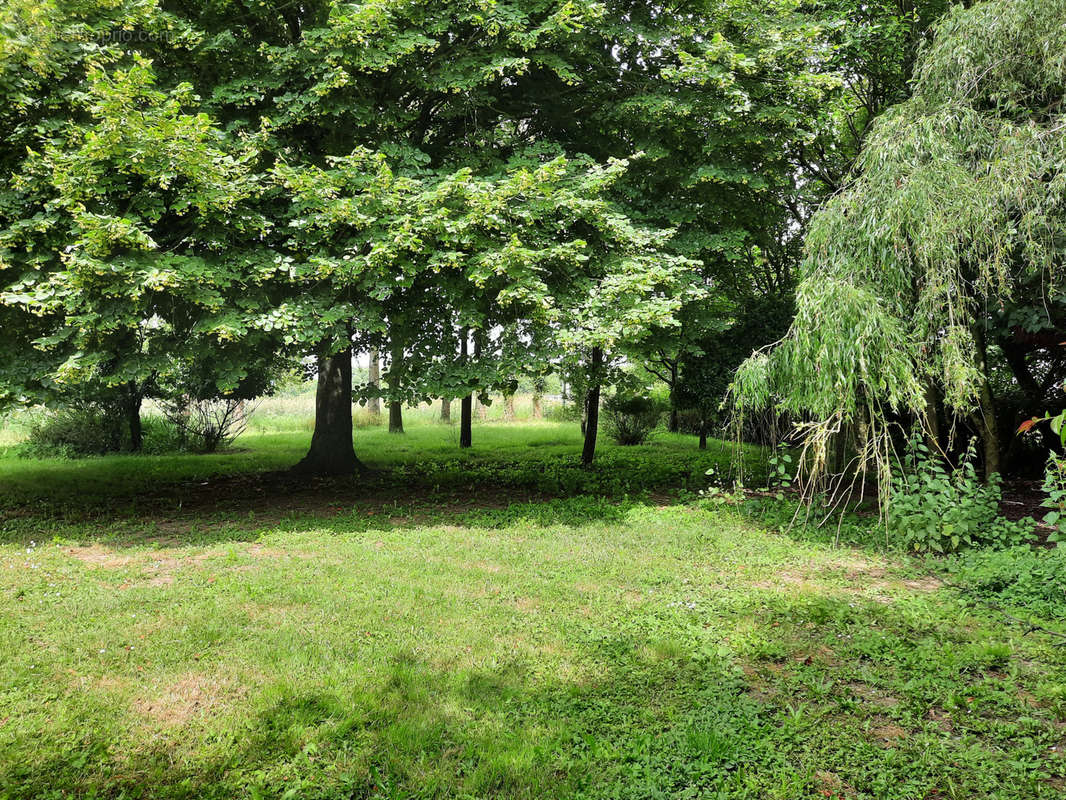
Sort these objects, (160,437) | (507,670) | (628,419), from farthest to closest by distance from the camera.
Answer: (628,419) < (160,437) < (507,670)

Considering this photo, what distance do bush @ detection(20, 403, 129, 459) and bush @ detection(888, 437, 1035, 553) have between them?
16602mm

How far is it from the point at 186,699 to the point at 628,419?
1489 cm

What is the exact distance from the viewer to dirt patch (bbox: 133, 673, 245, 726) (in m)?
3.39

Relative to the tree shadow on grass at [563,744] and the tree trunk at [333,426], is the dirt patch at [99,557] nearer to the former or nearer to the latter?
the tree shadow on grass at [563,744]

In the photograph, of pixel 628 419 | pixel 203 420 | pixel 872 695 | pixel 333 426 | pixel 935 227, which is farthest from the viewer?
pixel 628 419

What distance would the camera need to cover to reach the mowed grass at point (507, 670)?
9.84ft

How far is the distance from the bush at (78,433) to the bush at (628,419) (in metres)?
12.7

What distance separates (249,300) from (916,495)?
26.0ft

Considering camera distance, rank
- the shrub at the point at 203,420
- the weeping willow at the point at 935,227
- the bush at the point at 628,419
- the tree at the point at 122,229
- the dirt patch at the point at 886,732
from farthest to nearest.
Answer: the bush at the point at 628,419
the shrub at the point at 203,420
the tree at the point at 122,229
the weeping willow at the point at 935,227
the dirt patch at the point at 886,732

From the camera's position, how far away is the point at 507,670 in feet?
12.9

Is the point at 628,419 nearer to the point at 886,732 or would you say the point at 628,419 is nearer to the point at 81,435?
the point at 81,435

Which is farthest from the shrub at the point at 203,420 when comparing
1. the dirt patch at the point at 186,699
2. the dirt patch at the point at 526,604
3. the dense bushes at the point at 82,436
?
the dirt patch at the point at 186,699

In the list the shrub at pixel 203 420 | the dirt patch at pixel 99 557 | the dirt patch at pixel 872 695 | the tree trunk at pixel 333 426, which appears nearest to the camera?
the dirt patch at pixel 872 695

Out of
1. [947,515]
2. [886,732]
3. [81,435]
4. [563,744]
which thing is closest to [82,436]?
[81,435]
